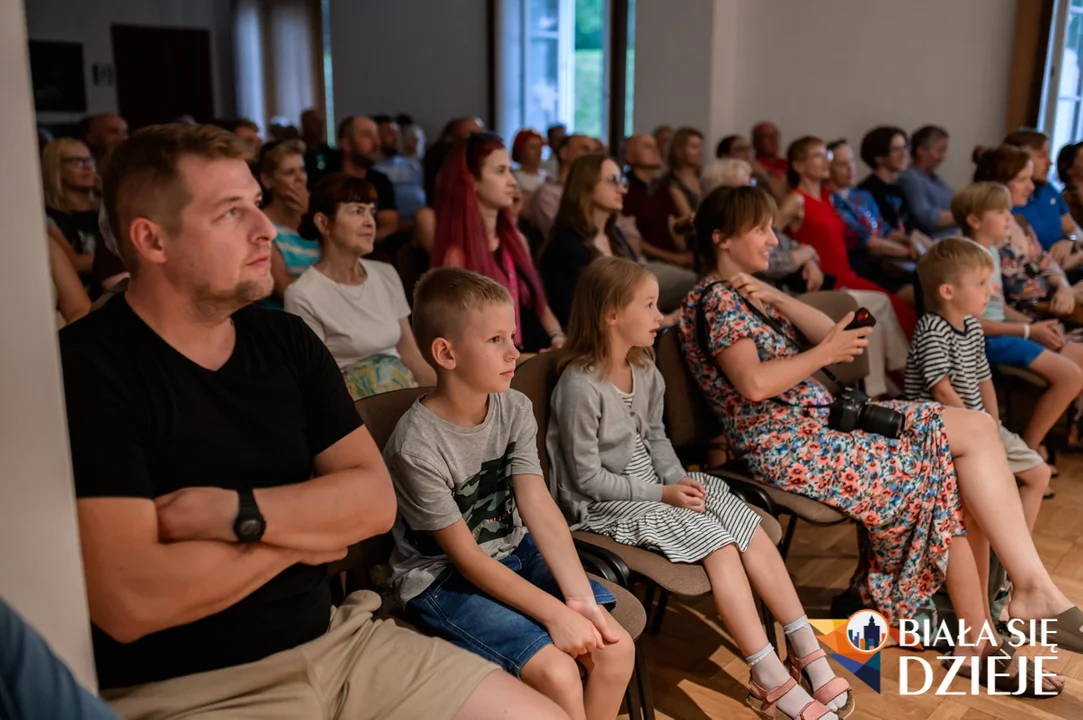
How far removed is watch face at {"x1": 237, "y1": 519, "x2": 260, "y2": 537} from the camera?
125cm

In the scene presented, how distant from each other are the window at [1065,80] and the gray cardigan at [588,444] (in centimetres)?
492

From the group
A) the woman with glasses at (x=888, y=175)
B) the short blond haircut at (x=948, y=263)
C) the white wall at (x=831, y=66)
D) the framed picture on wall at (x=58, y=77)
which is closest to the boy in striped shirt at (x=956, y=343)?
the short blond haircut at (x=948, y=263)

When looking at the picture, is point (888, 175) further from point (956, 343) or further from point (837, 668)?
point (837, 668)

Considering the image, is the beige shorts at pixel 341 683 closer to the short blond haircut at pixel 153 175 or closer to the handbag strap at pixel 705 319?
the short blond haircut at pixel 153 175

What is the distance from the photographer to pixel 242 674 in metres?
1.29

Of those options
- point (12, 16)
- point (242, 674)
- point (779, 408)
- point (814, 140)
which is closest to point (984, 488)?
point (779, 408)

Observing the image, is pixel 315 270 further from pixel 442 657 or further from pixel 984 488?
pixel 984 488

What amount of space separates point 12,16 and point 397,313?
1.86 meters

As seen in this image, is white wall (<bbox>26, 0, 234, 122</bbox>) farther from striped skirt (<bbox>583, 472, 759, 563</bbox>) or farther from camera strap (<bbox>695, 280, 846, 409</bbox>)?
striped skirt (<bbox>583, 472, 759, 563</bbox>)

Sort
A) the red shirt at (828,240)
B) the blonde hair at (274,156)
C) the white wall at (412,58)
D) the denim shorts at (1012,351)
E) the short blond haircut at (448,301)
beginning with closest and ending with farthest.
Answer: the short blond haircut at (448,301) < the denim shorts at (1012,351) < the blonde hair at (274,156) < the red shirt at (828,240) < the white wall at (412,58)

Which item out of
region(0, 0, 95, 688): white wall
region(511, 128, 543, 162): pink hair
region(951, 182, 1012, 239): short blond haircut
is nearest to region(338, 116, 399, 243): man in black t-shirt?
region(511, 128, 543, 162): pink hair

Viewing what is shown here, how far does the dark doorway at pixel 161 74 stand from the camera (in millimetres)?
10414

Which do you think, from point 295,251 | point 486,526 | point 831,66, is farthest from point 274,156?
point 831,66

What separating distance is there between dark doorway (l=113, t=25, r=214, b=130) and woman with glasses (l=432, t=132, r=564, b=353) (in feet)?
27.5
